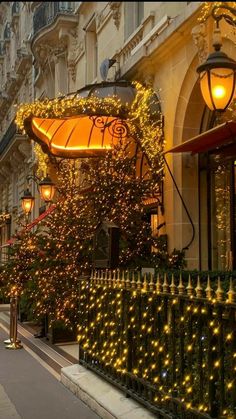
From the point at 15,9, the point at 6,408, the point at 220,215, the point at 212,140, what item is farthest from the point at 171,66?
the point at 15,9

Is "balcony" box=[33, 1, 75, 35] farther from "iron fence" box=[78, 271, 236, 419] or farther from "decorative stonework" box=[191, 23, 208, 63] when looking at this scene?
"iron fence" box=[78, 271, 236, 419]

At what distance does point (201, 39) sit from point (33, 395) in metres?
6.40

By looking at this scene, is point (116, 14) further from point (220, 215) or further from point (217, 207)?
point (220, 215)

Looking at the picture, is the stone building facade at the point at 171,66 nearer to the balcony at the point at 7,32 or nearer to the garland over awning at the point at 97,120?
the garland over awning at the point at 97,120

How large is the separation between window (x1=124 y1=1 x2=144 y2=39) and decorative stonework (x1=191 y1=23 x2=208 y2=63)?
4.59m

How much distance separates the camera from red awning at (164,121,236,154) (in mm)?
8359

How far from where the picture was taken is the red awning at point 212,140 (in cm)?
836

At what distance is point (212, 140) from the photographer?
9414 millimetres

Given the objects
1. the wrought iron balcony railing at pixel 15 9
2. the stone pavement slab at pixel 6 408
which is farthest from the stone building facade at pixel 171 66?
the wrought iron balcony railing at pixel 15 9

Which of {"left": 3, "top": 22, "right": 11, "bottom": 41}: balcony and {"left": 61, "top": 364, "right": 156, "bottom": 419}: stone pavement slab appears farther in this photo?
{"left": 3, "top": 22, "right": 11, "bottom": 41}: balcony

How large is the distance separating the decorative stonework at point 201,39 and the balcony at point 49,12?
10.3 m

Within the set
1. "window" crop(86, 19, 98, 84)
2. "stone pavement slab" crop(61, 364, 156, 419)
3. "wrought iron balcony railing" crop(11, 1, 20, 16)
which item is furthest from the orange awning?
"wrought iron balcony railing" crop(11, 1, 20, 16)

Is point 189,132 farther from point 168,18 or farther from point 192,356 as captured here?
point 192,356

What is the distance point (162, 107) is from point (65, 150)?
2.72m
